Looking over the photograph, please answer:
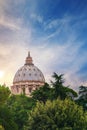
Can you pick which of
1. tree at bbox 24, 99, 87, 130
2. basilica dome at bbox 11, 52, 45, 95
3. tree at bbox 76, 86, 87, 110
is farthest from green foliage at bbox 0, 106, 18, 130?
basilica dome at bbox 11, 52, 45, 95

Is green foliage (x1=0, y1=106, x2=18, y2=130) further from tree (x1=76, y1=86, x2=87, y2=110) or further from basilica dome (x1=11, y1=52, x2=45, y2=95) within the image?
basilica dome (x1=11, y1=52, x2=45, y2=95)

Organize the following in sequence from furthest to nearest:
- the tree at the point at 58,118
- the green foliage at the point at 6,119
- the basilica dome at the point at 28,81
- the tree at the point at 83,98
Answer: the basilica dome at the point at 28,81, the tree at the point at 83,98, the green foliage at the point at 6,119, the tree at the point at 58,118

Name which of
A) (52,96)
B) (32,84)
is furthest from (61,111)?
(32,84)

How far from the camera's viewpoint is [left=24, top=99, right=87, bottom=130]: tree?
4412cm

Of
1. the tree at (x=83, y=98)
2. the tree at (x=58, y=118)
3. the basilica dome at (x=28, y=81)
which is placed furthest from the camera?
the basilica dome at (x=28, y=81)

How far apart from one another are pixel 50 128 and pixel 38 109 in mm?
3269

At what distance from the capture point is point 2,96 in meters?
47.2

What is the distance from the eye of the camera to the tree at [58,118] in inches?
1737

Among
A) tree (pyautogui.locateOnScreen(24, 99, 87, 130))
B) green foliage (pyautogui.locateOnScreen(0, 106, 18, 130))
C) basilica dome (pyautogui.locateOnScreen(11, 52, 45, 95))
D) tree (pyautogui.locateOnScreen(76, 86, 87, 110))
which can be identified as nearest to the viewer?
tree (pyautogui.locateOnScreen(24, 99, 87, 130))

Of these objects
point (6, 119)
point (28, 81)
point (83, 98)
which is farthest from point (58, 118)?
point (28, 81)

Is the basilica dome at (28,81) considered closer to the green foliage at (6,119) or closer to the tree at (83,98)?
the tree at (83,98)

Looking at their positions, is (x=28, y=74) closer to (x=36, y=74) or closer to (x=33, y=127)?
(x=36, y=74)

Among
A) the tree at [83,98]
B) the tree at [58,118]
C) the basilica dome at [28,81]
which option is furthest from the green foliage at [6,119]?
the basilica dome at [28,81]

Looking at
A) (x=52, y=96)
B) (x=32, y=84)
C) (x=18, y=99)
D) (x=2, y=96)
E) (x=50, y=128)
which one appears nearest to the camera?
(x=50, y=128)
